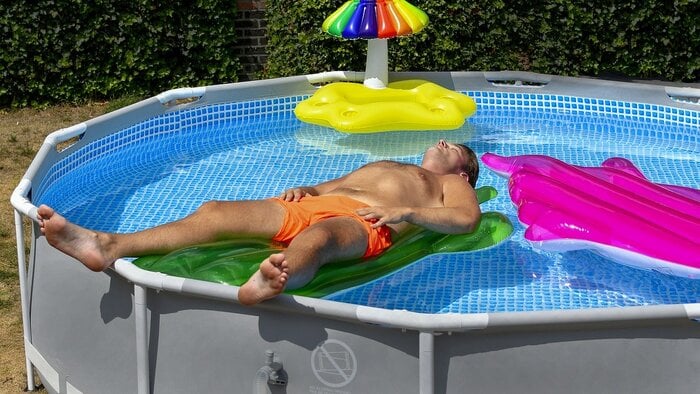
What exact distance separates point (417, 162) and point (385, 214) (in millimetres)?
2064

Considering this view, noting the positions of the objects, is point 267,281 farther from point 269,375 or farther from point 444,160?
point 444,160

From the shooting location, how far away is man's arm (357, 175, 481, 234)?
448 cm

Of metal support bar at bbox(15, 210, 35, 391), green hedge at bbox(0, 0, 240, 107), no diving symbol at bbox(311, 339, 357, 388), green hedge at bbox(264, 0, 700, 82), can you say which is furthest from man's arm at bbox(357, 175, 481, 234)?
green hedge at bbox(0, 0, 240, 107)

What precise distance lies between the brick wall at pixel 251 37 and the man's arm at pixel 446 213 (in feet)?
15.0

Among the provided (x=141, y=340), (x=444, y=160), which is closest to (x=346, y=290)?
(x=141, y=340)

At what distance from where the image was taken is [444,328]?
3.42 metres

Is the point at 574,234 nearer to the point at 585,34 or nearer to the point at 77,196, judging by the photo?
the point at 77,196

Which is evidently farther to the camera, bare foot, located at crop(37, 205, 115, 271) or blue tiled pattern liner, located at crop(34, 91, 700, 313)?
blue tiled pattern liner, located at crop(34, 91, 700, 313)

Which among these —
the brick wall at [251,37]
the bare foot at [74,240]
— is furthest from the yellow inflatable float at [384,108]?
the bare foot at [74,240]

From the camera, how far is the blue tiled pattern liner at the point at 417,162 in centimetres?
465

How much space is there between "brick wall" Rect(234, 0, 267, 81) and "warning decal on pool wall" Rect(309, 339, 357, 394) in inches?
234

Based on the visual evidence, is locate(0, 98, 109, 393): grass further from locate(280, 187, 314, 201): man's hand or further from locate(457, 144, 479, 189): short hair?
locate(457, 144, 479, 189): short hair

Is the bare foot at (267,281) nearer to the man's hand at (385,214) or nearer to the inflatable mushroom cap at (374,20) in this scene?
the man's hand at (385,214)

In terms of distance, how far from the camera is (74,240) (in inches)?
155
